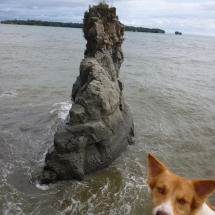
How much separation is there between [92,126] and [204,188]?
5.30 m

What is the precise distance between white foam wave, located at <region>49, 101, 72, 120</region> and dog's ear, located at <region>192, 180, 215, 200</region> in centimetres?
1119

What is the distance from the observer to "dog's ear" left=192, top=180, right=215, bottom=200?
154 inches

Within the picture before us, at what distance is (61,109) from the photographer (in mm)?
15789

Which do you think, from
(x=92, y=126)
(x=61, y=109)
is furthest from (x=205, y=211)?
(x=61, y=109)

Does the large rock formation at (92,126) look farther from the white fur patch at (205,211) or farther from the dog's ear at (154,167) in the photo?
the white fur patch at (205,211)

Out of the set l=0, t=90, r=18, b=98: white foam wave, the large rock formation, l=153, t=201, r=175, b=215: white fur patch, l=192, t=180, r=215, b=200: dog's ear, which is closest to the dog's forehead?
l=192, t=180, r=215, b=200: dog's ear

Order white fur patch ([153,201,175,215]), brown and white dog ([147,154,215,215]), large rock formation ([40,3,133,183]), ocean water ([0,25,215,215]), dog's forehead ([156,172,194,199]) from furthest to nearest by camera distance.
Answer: large rock formation ([40,3,133,183]) < ocean water ([0,25,215,215]) < dog's forehead ([156,172,194,199]) < brown and white dog ([147,154,215,215]) < white fur patch ([153,201,175,215])

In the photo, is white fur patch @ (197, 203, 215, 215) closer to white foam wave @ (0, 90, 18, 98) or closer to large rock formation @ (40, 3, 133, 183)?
large rock formation @ (40, 3, 133, 183)

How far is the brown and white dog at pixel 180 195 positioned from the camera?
12.7 feet

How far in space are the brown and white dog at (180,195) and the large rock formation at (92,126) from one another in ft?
15.4

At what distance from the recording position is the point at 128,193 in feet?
27.6

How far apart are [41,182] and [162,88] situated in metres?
17.0

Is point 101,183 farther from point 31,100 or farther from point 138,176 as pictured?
point 31,100

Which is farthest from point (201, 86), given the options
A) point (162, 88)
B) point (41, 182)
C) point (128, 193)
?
point (41, 182)
